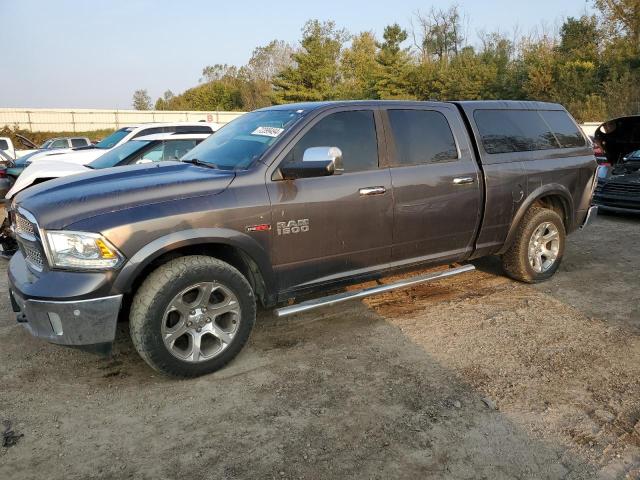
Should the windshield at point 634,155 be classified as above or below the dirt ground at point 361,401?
above

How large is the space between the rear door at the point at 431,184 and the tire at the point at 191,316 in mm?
1455

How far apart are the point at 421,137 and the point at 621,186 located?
19.5 ft

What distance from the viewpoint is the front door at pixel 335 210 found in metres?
3.66

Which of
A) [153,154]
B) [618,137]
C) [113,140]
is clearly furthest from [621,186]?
[113,140]

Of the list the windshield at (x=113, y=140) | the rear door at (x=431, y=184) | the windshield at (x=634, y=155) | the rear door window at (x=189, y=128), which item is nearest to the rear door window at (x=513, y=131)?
the rear door at (x=431, y=184)

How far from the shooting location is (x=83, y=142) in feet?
71.2

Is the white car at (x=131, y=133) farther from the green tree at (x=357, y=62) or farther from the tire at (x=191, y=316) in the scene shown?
the green tree at (x=357, y=62)

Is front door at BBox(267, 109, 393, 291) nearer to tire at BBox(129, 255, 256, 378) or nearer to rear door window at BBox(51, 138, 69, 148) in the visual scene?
tire at BBox(129, 255, 256, 378)

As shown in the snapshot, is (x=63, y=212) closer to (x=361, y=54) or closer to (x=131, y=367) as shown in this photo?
(x=131, y=367)

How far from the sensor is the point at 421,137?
14.4 ft

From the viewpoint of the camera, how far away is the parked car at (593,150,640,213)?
831 centimetres


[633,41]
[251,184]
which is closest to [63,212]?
[251,184]

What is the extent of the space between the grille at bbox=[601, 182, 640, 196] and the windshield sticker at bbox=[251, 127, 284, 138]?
708 cm

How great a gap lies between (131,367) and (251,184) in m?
1.57
